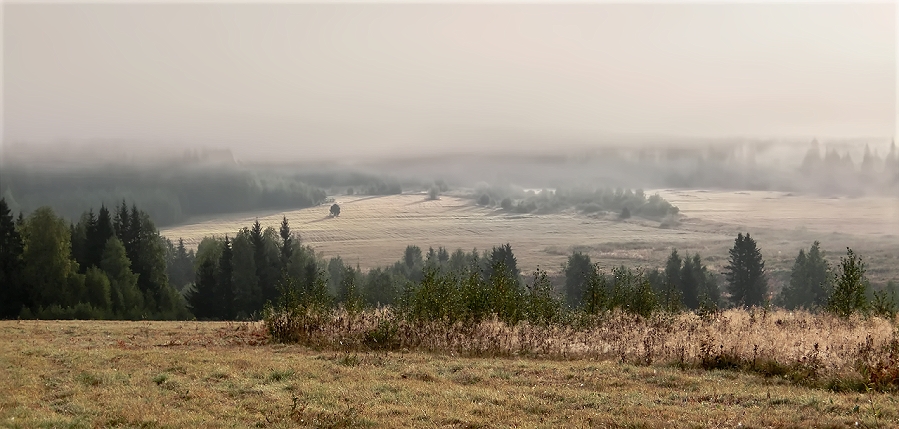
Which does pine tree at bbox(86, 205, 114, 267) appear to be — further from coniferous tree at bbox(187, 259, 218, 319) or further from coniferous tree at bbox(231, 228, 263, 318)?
coniferous tree at bbox(231, 228, 263, 318)

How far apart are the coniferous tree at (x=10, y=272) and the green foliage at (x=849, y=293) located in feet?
189

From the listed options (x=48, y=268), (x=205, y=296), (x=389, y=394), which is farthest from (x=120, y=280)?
(x=389, y=394)

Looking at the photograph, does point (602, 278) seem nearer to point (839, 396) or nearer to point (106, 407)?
point (839, 396)

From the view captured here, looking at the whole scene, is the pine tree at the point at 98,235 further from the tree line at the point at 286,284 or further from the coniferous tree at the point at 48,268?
the coniferous tree at the point at 48,268

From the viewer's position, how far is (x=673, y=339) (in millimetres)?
19453

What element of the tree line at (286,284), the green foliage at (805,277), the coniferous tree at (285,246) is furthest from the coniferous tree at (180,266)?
the green foliage at (805,277)

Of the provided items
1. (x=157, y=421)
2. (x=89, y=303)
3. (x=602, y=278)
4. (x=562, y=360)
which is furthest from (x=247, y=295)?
(x=157, y=421)

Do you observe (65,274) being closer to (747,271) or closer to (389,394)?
(389,394)

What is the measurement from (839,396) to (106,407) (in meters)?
13.8

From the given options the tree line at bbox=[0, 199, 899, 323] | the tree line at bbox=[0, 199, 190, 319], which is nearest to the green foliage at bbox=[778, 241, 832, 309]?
the tree line at bbox=[0, 199, 899, 323]

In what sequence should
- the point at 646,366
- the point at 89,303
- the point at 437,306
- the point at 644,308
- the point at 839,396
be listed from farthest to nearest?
the point at 89,303
the point at 644,308
the point at 437,306
the point at 646,366
the point at 839,396

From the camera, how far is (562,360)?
18.8 metres

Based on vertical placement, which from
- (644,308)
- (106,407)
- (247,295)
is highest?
(106,407)

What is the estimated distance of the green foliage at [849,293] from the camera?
2617 centimetres
